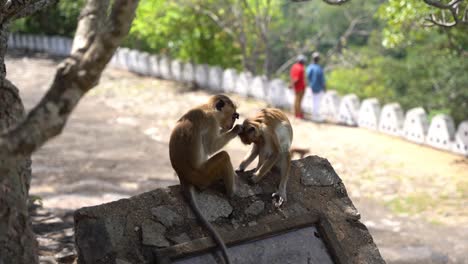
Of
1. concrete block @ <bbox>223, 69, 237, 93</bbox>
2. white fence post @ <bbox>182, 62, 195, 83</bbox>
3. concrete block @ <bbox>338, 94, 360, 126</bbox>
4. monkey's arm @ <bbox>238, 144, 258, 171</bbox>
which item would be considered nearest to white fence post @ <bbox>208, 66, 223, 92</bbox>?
concrete block @ <bbox>223, 69, 237, 93</bbox>

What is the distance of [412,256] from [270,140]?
3219 mm

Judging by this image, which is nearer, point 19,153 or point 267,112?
point 19,153

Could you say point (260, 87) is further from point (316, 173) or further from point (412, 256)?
point (316, 173)

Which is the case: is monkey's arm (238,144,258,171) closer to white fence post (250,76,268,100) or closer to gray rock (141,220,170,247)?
gray rock (141,220,170,247)

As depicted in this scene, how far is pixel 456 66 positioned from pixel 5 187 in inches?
685

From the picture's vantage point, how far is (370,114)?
13609mm

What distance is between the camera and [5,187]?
3.80m

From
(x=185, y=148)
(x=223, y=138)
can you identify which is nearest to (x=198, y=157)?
(x=185, y=148)

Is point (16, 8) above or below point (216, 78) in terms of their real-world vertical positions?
above

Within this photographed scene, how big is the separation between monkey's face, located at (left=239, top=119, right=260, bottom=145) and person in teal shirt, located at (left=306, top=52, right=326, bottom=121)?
877 cm

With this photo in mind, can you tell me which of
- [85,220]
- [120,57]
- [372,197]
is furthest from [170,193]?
[120,57]

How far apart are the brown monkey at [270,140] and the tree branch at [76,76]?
6.81 ft

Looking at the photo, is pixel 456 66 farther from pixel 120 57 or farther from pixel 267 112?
pixel 267 112

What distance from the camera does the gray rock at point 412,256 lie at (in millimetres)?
7402
